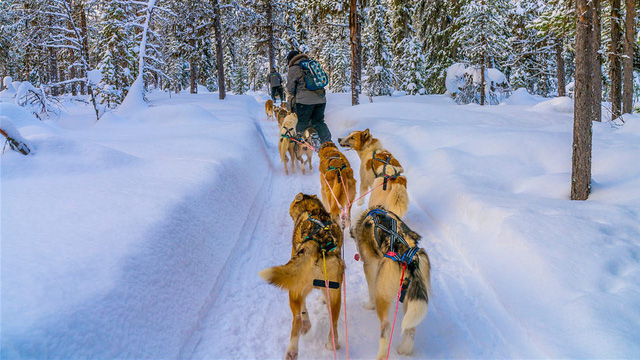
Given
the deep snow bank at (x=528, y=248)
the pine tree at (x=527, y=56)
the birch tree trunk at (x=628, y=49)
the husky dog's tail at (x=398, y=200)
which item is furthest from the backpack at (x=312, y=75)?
the pine tree at (x=527, y=56)

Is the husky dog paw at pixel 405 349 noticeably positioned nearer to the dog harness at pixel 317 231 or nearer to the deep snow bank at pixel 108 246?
the dog harness at pixel 317 231

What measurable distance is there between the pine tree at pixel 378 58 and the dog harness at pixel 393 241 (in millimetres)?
22535

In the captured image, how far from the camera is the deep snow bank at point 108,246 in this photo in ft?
6.17

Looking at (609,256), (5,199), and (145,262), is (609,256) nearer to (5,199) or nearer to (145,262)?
(145,262)

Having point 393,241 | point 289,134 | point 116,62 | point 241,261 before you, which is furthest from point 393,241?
point 116,62

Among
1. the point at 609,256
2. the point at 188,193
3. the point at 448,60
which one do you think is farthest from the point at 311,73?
the point at 448,60

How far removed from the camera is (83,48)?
11.9 m

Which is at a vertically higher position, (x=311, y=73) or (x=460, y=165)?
(x=311, y=73)

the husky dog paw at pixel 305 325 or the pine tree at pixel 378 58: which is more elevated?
the pine tree at pixel 378 58

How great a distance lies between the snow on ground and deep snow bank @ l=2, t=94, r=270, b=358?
11 millimetres

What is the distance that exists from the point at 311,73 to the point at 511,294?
250 inches

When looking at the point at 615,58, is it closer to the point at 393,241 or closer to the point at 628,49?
the point at 628,49

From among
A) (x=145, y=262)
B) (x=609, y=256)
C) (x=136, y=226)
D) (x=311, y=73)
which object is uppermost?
(x=311, y=73)

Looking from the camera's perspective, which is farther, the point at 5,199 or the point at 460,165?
the point at 460,165
